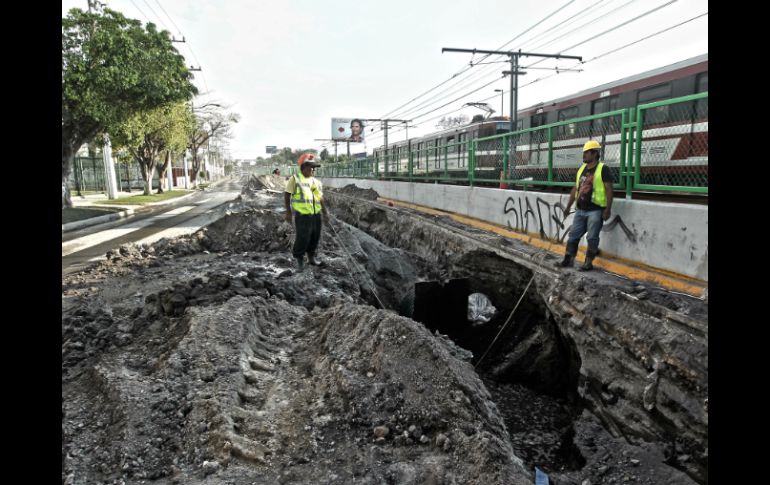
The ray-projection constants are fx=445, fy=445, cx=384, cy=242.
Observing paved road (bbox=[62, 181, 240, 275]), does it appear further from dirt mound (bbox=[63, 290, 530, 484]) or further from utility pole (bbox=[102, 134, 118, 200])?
utility pole (bbox=[102, 134, 118, 200])

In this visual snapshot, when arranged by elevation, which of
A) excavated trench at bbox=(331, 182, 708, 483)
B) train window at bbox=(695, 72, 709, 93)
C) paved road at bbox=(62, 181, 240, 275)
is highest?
train window at bbox=(695, 72, 709, 93)

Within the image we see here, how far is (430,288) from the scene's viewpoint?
880 cm

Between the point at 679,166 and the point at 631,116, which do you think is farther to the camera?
the point at 631,116

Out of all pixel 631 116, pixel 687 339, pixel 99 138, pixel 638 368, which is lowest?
pixel 638 368

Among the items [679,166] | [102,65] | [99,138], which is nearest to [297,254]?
[679,166]

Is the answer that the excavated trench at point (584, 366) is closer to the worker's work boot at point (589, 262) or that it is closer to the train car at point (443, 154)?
the worker's work boot at point (589, 262)

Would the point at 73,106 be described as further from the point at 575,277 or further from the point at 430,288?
the point at 575,277

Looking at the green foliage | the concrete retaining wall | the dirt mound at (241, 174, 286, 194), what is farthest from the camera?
the dirt mound at (241, 174, 286, 194)

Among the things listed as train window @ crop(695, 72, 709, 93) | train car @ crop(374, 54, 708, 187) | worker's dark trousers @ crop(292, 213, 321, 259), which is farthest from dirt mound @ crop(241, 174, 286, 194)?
train window @ crop(695, 72, 709, 93)

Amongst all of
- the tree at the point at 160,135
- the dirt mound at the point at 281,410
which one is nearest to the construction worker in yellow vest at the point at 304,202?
the dirt mound at the point at 281,410

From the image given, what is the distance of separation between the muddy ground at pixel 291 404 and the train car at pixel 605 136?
3.51 meters

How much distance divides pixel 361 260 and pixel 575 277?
14.4 ft

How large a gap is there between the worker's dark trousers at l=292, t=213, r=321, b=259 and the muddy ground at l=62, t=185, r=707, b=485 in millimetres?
1098

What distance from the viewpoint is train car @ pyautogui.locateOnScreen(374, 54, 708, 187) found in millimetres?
6137
